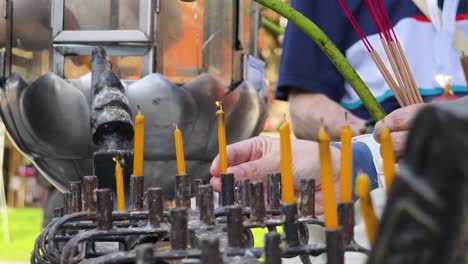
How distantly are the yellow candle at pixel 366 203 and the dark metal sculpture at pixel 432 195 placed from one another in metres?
0.08

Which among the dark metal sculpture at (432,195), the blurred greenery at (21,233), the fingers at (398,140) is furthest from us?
the blurred greenery at (21,233)

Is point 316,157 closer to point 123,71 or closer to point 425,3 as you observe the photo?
point 425,3

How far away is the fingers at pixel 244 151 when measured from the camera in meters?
0.81

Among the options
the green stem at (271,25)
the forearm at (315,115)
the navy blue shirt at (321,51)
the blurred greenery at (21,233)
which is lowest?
the blurred greenery at (21,233)

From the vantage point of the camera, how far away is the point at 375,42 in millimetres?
1238

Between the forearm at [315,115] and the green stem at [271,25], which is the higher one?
the green stem at [271,25]

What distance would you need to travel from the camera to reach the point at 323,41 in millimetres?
718

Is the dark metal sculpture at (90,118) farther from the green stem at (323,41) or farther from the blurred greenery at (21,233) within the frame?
the blurred greenery at (21,233)

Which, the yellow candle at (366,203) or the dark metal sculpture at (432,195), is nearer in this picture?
the dark metal sculpture at (432,195)

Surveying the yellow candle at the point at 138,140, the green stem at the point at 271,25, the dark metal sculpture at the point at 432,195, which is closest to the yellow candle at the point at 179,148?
the yellow candle at the point at 138,140

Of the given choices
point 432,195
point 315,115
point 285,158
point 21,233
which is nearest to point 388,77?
point 285,158

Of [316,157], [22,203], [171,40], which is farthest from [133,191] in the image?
[22,203]

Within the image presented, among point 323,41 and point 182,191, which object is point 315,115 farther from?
point 182,191

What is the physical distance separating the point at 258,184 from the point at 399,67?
0.88 feet
